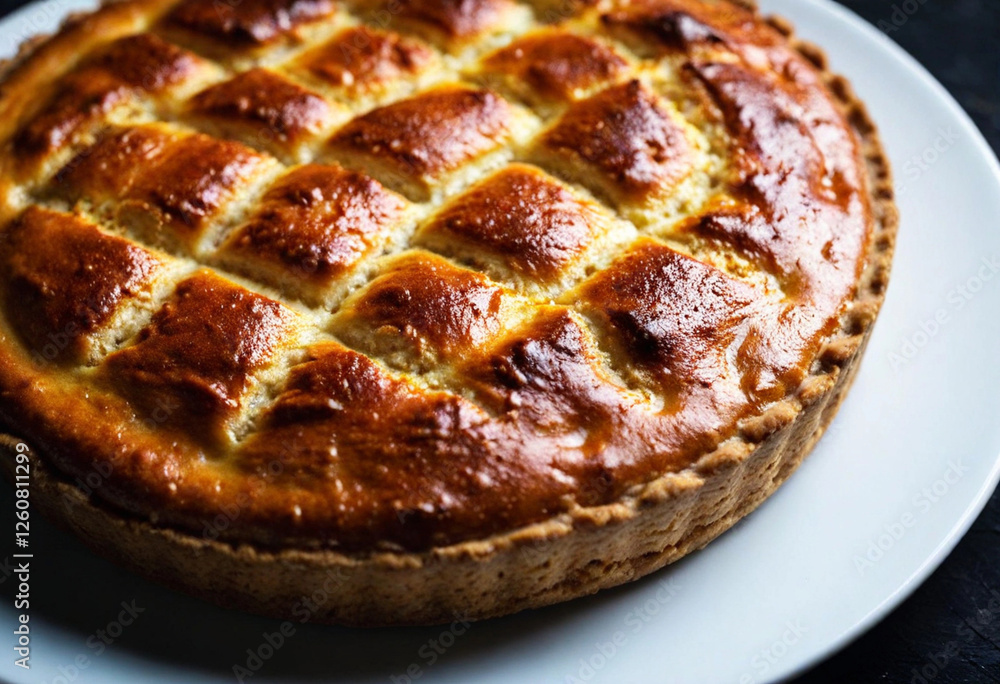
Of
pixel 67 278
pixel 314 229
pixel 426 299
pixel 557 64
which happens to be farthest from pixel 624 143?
pixel 67 278

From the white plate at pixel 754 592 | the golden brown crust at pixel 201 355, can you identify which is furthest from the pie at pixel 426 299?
the white plate at pixel 754 592

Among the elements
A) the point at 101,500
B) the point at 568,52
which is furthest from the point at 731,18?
the point at 101,500

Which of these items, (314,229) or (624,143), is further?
(624,143)

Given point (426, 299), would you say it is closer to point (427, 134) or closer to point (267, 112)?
point (427, 134)

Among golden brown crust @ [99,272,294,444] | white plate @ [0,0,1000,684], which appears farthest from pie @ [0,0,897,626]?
white plate @ [0,0,1000,684]

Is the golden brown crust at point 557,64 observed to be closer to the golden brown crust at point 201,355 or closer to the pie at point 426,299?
the pie at point 426,299
